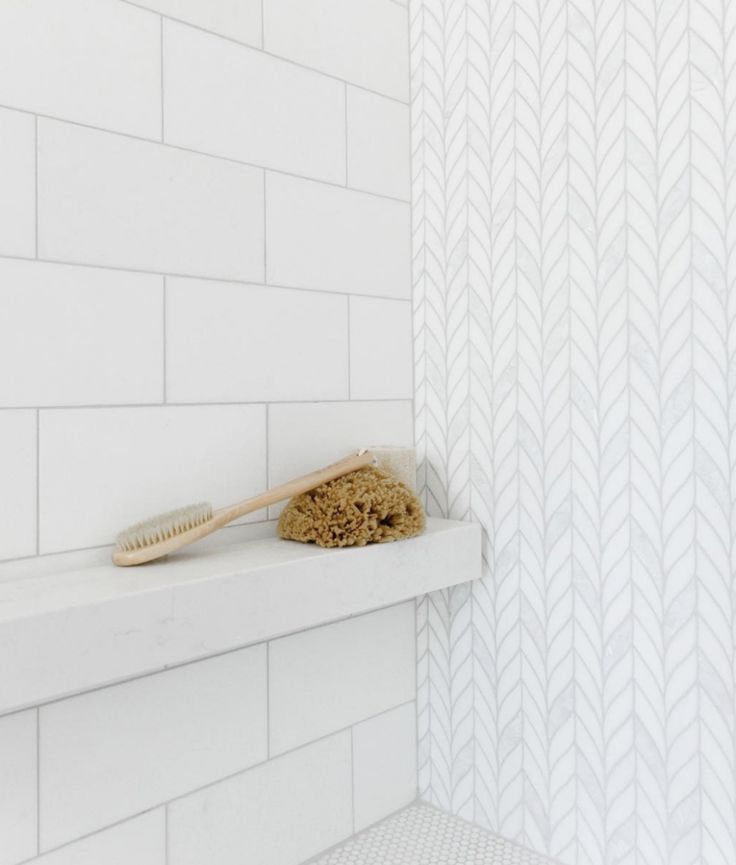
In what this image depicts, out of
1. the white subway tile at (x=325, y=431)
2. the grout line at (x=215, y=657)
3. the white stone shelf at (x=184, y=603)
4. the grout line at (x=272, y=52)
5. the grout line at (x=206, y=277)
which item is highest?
the grout line at (x=272, y=52)

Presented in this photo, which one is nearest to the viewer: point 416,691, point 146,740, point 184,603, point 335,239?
point 184,603

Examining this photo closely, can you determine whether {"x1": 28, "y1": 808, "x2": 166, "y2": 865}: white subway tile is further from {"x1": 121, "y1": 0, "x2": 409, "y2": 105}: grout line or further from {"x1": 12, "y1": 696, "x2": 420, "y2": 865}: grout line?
{"x1": 121, "y1": 0, "x2": 409, "y2": 105}: grout line

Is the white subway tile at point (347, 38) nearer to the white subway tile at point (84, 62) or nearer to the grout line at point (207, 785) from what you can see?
the white subway tile at point (84, 62)

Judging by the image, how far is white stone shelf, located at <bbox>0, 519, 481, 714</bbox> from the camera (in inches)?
28.8

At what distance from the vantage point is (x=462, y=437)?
121cm

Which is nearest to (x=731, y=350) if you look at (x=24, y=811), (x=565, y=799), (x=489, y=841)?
(x=565, y=799)

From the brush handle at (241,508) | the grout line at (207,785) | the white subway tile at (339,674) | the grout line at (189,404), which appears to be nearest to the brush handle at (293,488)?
the brush handle at (241,508)

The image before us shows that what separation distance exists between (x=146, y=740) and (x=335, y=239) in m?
0.69

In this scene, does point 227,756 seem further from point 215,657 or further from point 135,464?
point 135,464

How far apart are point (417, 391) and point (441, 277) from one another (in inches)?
6.9

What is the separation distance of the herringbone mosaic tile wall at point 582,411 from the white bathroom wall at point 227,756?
10cm

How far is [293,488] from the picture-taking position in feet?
3.31

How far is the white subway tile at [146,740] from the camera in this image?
34.3 inches

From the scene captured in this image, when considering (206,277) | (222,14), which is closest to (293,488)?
(206,277)
